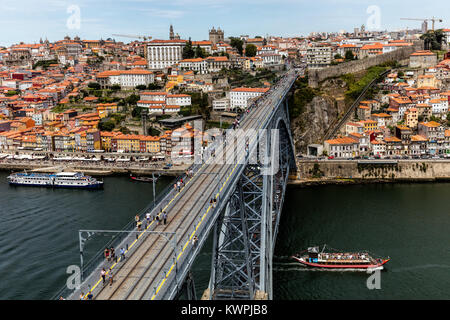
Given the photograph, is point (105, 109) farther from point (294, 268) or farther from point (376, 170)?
point (294, 268)

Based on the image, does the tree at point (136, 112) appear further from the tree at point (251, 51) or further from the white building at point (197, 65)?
the tree at point (251, 51)

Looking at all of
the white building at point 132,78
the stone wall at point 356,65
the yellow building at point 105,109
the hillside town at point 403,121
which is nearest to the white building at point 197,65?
the white building at point 132,78

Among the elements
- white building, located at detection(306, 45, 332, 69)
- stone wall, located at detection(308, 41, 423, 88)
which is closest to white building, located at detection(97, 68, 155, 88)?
white building, located at detection(306, 45, 332, 69)

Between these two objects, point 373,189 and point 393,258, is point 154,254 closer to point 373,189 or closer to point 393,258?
point 393,258

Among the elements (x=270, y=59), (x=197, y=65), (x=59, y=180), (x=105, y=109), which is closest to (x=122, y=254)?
(x=59, y=180)

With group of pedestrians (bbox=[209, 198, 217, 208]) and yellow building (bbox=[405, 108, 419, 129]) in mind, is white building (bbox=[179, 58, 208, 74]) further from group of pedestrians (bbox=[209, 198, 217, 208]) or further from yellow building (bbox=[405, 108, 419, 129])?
group of pedestrians (bbox=[209, 198, 217, 208])
